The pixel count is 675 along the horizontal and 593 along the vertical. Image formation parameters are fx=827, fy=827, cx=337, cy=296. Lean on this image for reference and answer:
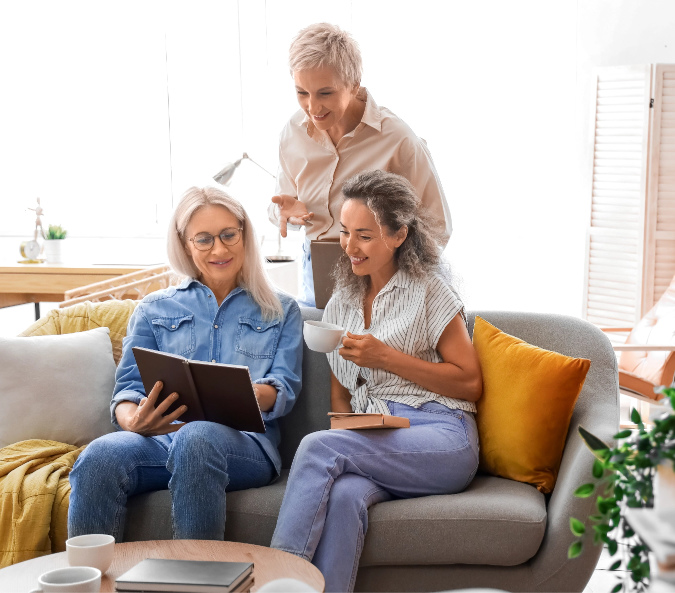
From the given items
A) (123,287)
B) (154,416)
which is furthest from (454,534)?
(123,287)

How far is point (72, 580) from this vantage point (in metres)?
1.43

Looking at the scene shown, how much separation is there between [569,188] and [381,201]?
2.94 meters

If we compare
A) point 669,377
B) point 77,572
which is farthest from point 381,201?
point 669,377

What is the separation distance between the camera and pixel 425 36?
4914 mm

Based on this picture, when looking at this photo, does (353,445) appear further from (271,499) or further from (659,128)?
(659,128)

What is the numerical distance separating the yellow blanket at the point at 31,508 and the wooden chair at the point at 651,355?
7.43 ft

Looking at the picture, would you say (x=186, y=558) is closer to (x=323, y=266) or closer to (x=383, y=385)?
(x=383, y=385)

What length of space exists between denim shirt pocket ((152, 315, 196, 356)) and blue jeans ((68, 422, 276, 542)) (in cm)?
34

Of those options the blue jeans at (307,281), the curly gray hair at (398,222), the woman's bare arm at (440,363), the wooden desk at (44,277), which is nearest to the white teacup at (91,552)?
the woman's bare arm at (440,363)

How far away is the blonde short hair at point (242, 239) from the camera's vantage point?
94.7 inches

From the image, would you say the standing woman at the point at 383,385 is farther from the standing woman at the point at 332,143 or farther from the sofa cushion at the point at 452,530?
the standing woman at the point at 332,143

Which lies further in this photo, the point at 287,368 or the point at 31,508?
the point at 287,368

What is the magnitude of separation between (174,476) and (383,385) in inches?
25.1

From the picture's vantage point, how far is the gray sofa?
199 centimetres
